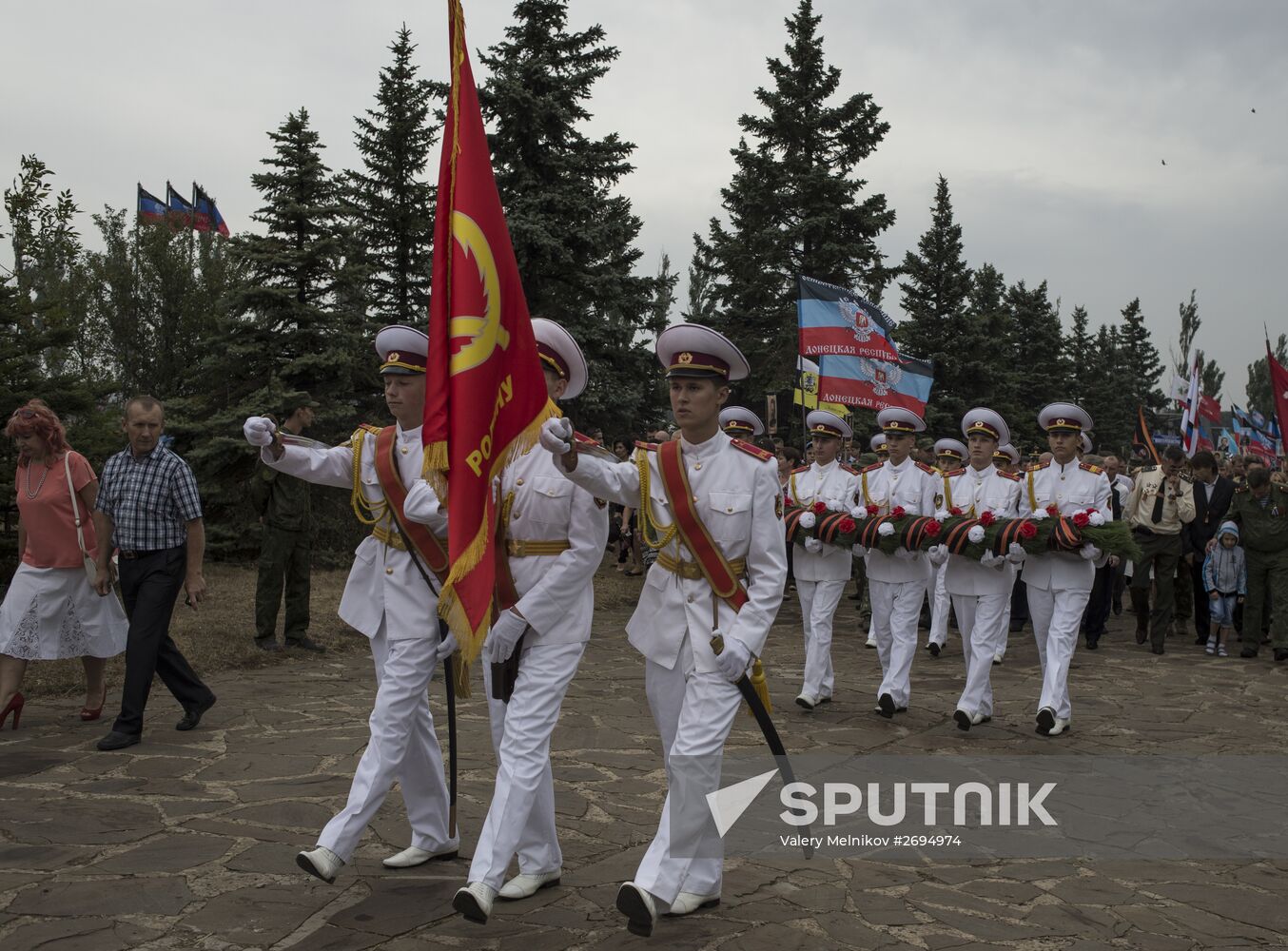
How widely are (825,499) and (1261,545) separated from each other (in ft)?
22.3

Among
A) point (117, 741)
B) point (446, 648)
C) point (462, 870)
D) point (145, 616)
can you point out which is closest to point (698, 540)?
point (446, 648)

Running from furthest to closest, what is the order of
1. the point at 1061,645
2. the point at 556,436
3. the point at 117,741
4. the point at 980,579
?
the point at 980,579 → the point at 1061,645 → the point at 117,741 → the point at 556,436

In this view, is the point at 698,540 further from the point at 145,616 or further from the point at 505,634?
the point at 145,616

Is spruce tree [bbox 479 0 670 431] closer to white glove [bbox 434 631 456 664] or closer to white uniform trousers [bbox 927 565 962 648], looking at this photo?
white uniform trousers [bbox 927 565 962 648]

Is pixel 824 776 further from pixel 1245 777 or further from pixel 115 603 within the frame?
pixel 115 603

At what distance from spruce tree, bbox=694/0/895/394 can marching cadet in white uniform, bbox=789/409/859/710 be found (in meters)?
22.5

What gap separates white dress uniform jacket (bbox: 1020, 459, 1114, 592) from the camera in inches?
Answer: 358

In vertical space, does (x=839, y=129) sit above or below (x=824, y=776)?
above

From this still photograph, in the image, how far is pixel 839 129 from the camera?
33.8m

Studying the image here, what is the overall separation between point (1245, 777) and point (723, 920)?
4531mm

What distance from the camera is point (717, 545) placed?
502cm

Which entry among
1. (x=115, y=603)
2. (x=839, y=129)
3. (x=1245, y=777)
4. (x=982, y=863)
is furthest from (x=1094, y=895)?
(x=839, y=129)

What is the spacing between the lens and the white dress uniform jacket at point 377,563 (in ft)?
17.3

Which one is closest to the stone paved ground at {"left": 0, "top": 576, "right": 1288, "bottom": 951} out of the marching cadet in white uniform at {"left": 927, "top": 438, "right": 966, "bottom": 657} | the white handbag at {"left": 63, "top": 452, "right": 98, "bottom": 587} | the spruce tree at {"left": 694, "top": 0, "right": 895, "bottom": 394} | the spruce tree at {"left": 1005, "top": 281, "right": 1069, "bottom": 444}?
the white handbag at {"left": 63, "top": 452, "right": 98, "bottom": 587}
